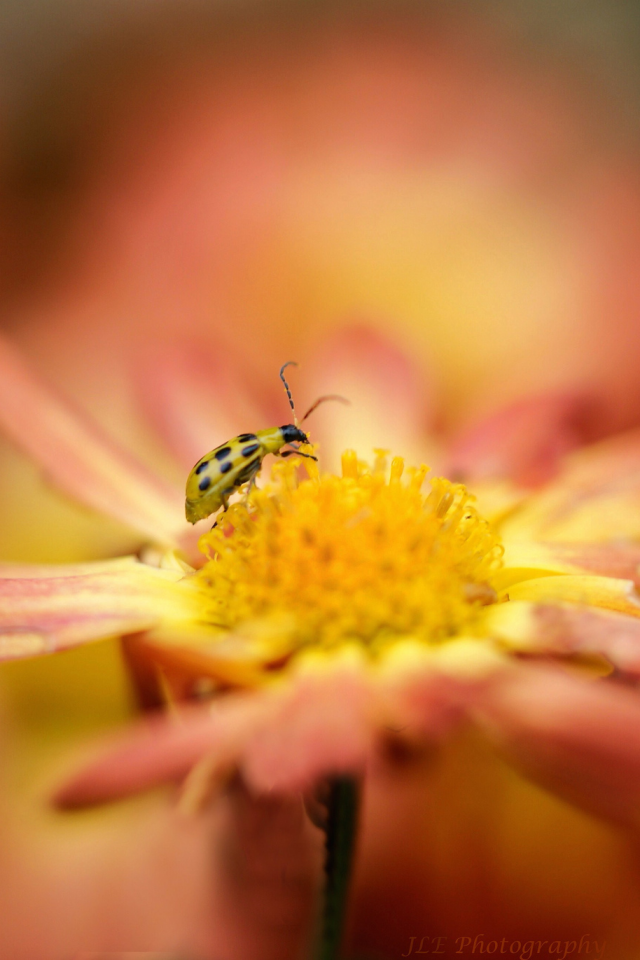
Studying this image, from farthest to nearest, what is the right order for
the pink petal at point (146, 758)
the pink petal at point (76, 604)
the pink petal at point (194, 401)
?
the pink petal at point (194, 401) → the pink petal at point (76, 604) → the pink petal at point (146, 758)

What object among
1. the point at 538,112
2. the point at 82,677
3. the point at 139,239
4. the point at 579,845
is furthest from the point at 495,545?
the point at 538,112

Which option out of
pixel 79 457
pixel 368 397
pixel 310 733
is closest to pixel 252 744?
pixel 310 733

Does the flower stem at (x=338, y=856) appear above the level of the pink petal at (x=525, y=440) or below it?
below

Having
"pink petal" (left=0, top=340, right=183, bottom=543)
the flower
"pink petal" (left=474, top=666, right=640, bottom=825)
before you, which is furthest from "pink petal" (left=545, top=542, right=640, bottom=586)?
"pink petal" (left=0, top=340, right=183, bottom=543)

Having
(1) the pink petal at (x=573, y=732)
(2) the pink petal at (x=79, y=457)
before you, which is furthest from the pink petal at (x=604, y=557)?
(2) the pink petal at (x=79, y=457)

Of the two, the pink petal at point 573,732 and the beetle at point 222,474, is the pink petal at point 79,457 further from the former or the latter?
the pink petal at point 573,732

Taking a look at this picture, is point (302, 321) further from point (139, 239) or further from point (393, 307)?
point (139, 239)

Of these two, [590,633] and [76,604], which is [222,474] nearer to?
[76,604]
